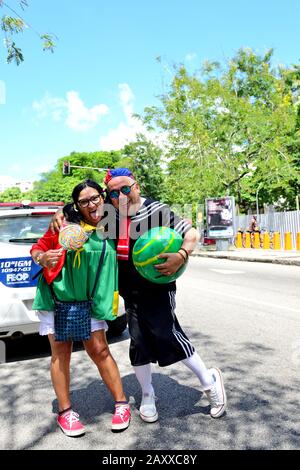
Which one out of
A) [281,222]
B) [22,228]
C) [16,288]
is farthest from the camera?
[281,222]

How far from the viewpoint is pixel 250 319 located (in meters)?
6.87

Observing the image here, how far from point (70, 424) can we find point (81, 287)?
0.91 m

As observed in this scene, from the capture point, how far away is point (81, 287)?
10.6ft

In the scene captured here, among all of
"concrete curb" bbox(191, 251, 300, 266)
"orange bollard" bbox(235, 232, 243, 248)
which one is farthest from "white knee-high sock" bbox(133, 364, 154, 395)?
"orange bollard" bbox(235, 232, 243, 248)

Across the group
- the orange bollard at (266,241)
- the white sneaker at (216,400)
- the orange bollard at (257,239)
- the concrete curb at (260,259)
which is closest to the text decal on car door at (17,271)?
the white sneaker at (216,400)

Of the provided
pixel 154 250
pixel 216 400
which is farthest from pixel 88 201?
pixel 216 400

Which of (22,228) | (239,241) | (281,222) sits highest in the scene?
(281,222)

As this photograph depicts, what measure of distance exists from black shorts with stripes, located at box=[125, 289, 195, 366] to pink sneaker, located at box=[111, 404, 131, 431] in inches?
12.3

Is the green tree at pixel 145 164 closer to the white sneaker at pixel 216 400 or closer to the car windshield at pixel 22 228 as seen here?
the car windshield at pixel 22 228

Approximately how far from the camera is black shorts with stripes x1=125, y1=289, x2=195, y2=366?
328 cm

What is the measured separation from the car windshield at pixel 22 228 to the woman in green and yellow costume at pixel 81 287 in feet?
6.45

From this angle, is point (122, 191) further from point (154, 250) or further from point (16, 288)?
point (16, 288)

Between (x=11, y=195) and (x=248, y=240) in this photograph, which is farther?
(x=11, y=195)

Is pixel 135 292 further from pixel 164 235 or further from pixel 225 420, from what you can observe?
pixel 225 420
